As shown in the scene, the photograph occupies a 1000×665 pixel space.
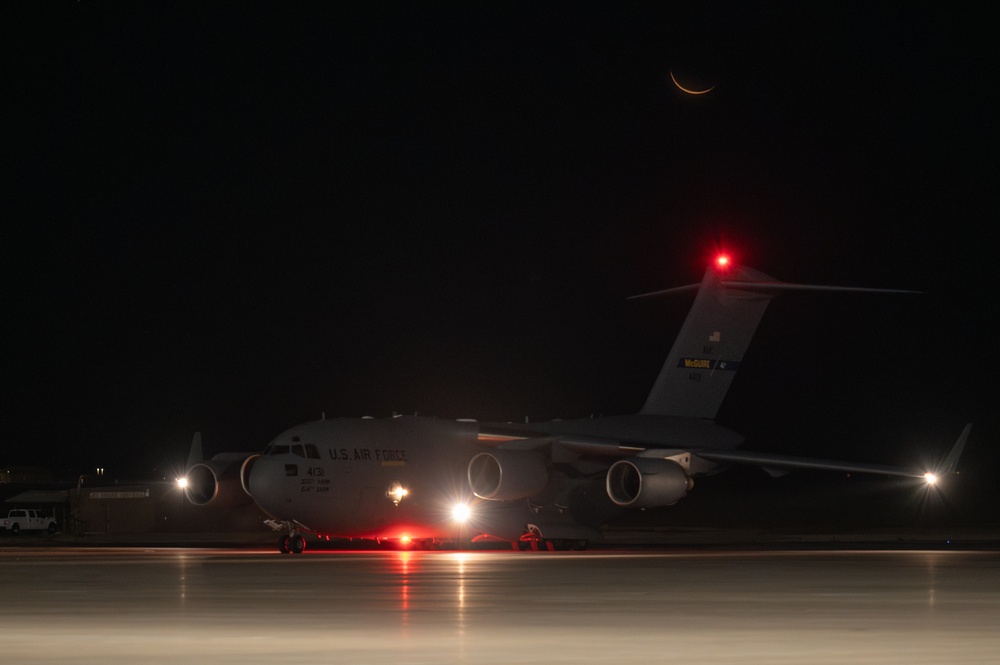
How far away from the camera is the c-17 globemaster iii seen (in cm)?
4000

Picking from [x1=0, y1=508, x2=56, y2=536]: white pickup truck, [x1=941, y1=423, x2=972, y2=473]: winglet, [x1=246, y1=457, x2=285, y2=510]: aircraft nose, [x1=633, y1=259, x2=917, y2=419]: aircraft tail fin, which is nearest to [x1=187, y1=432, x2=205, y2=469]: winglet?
[x1=246, y1=457, x2=285, y2=510]: aircraft nose

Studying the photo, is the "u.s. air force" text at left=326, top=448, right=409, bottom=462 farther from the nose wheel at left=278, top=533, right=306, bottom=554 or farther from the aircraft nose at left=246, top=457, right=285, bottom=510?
the nose wheel at left=278, top=533, right=306, bottom=554

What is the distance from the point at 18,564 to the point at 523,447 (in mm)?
15234

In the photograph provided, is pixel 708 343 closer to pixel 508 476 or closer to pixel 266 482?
pixel 508 476

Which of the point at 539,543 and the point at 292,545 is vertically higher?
the point at 539,543

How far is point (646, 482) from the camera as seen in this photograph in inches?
1571

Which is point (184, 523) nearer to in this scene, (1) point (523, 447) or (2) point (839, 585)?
(1) point (523, 447)

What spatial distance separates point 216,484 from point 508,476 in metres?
8.86

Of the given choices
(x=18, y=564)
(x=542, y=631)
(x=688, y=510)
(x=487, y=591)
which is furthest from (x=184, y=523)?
(x=542, y=631)

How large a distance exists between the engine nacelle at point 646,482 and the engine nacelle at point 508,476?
1866mm

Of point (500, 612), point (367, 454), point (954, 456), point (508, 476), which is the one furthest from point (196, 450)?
point (500, 612)

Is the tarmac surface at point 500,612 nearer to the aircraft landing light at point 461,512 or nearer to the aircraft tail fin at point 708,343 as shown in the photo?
the aircraft landing light at point 461,512

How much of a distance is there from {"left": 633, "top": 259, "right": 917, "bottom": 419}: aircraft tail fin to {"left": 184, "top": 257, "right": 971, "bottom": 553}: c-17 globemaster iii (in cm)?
178

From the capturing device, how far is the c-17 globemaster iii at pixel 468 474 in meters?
40.0
